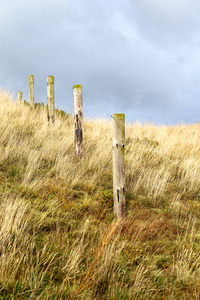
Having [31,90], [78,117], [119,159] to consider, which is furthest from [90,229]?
[31,90]

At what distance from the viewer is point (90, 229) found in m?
3.86

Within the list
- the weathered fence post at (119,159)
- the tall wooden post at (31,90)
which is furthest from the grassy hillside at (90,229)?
the tall wooden post at (31,90)

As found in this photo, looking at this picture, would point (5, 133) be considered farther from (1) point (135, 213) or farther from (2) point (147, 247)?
(2) point (147, 247)

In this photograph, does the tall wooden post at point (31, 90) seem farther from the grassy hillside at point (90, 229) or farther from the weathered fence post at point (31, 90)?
the grassy hillside at point (90, 229)

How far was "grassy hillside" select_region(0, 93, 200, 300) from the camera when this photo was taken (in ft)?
9.18

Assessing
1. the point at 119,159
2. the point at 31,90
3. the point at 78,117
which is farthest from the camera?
the point at 31,90

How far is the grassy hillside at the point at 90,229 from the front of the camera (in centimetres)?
280

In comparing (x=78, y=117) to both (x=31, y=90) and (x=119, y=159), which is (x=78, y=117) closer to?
(x=119, y=159)

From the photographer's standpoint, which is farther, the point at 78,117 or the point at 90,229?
the point at 78,117

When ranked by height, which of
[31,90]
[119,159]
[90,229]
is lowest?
[90,229]

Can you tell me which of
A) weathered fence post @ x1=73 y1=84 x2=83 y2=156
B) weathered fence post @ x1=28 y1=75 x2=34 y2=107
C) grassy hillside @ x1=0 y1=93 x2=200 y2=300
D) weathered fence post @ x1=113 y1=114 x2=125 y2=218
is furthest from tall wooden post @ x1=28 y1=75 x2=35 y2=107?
weathered fence post @ x1=113 y1=114 x2=125 y2=218

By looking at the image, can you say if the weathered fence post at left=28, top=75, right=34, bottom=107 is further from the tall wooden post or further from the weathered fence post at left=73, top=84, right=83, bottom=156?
the weathered fence post at left=73, top=84, right=83, bottom=156

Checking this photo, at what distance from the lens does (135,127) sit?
12.3 m

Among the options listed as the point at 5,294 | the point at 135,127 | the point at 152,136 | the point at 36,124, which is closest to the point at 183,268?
the point at 5,294
